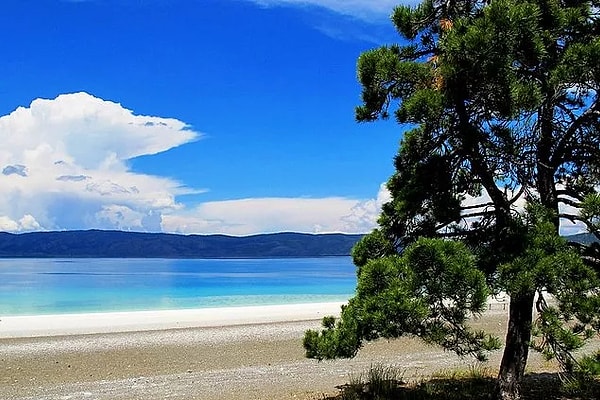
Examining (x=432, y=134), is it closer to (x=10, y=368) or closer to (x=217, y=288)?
(x=10, y=368)

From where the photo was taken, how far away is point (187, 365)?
1019 centimetres

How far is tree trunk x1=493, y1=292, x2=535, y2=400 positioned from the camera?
5.30 meters

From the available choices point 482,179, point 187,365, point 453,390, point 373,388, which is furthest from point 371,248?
point 187,365

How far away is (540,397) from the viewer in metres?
6.36

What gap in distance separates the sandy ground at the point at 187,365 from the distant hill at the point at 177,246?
159 m

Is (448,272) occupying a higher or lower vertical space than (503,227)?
lower

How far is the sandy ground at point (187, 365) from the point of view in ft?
25.8

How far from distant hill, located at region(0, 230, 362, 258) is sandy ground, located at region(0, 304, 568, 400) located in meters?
159

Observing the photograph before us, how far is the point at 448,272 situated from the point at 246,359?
7091mm

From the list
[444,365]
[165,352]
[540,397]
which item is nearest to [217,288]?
[165,352]

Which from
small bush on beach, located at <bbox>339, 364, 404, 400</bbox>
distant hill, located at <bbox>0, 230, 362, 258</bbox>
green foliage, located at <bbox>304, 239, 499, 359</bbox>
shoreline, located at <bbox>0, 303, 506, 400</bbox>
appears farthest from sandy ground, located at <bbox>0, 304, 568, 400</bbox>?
distant hill, located at <bbox>0, 230, 362, 258</bbox>

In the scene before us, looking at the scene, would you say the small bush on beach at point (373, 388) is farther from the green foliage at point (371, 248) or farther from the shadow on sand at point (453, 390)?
the green foliage at point (371, 248)

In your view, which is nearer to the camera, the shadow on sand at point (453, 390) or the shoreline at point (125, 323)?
the shadow on sand at point (453, 390)

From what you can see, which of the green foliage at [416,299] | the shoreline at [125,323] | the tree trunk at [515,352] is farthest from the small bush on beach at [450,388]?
the shoreline at [125,323]
